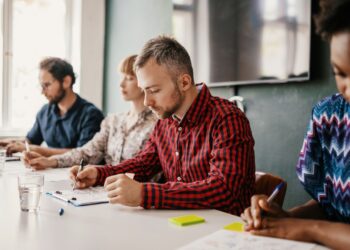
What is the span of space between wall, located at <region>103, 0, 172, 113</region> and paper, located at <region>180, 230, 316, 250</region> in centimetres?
267

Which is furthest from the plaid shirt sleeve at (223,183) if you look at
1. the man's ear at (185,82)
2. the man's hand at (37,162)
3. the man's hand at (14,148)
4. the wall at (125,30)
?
the wall at (125,30)

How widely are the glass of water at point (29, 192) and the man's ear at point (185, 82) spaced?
648 millimetres

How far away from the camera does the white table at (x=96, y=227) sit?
0.93 m

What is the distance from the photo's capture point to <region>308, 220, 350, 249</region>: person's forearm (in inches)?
34.8

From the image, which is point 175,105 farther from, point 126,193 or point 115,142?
point 115,142

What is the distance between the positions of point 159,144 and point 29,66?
3.00 metres

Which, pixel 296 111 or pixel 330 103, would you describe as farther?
pixel 296 111

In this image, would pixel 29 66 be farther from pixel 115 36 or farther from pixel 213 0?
pixel 213 0

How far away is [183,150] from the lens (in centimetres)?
157

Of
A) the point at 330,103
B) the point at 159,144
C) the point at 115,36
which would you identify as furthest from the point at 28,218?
the point at 115,36

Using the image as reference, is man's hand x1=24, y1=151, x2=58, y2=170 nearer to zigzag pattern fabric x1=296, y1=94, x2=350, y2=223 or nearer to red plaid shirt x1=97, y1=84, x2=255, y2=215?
red plaid shirt x1=97, y1=84, x2=255, y2=215

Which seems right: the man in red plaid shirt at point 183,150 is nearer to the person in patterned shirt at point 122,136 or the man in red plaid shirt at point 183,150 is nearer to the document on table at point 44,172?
the document on table at point 44,172

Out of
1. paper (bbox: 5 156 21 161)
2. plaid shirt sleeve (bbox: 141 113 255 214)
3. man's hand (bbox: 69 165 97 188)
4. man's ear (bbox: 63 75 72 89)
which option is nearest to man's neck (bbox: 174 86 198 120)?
plaid shirt sleeve (bbox: 141 113 255 214)

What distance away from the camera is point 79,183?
60.7 inches
